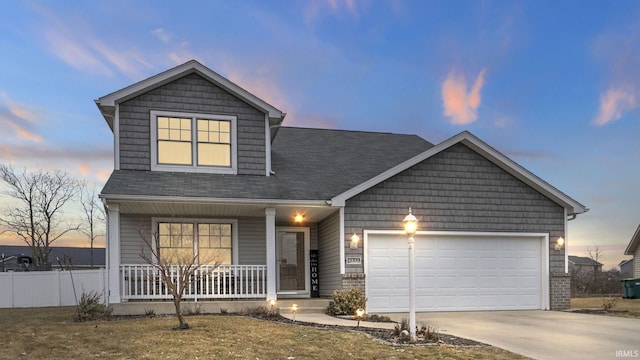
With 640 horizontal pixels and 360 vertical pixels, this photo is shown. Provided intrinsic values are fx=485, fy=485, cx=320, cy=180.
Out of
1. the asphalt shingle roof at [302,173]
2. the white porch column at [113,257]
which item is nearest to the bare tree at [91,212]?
the asphalt shingle roof at [302,173]

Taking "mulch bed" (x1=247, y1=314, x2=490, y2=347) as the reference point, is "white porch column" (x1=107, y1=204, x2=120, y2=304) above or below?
above

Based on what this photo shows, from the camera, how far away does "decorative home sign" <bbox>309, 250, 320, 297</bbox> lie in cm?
1456

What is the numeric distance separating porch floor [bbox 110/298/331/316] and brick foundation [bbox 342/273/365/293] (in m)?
0.68

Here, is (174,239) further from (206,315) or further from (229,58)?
(229,58)

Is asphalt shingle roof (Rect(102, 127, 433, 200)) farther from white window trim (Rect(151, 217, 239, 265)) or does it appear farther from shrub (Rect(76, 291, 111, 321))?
shrub (Rect(76, 291, 111, 321))

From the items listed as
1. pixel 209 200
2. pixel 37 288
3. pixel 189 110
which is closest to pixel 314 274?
pixel 209 200

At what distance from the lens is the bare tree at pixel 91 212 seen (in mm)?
30312

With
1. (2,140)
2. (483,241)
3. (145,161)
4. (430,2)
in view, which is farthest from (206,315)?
(2,140)

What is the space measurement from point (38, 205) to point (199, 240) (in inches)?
792

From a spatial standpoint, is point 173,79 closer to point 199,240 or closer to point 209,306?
point 199,240

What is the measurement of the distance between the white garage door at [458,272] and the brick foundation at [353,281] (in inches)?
11.3

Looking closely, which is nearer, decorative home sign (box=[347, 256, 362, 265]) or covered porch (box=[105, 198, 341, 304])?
covered porch (box=[105, 198, 341, 304])

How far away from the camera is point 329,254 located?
1375 centimetres

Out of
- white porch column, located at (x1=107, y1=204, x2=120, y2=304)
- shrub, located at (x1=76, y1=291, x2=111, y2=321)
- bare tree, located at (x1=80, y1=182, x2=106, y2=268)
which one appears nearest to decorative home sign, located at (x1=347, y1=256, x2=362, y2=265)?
white porch column, located at (x1=107, y1=204, x2=120, y2=304)
